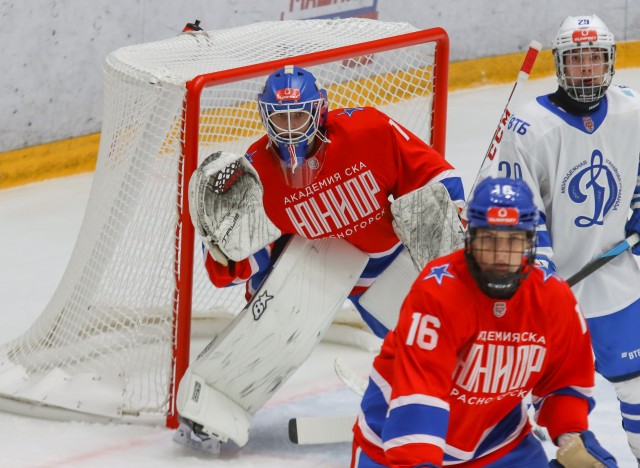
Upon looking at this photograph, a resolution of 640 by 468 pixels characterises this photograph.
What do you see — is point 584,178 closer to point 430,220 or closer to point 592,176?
point 592,176

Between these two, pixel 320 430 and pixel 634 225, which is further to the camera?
pixel 320 430

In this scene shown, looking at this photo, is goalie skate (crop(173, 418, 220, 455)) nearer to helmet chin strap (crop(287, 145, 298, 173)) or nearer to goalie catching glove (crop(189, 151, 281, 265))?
goalie catching glove (crop(189, 151, 281, 265))

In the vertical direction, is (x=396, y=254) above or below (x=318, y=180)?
below

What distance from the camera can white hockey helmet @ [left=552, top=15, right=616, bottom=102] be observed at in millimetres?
3023

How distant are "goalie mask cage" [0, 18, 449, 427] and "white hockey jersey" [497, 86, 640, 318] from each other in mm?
756

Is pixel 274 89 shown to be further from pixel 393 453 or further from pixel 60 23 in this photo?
pixel 60 23

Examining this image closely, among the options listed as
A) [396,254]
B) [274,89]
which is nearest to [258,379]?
[396,254]

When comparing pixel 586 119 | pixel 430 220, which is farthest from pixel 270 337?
pixel 586 119

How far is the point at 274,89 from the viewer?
3.12 m

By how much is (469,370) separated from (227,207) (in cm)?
101

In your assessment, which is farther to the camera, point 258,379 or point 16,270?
point 16,270

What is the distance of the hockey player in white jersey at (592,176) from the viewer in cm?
304

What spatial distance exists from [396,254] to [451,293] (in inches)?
52.2

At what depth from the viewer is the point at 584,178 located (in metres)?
3.08
